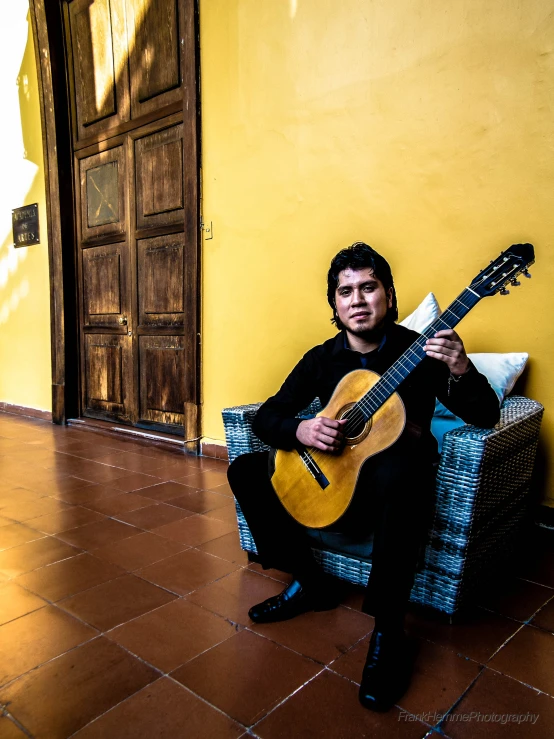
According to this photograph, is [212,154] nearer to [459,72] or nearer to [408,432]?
[459,72]

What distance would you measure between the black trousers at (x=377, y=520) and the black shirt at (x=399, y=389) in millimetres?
117

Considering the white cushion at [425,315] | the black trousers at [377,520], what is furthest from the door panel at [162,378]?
the black trousers at [377,520]

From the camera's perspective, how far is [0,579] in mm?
1793

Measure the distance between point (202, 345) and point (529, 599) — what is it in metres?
2.52

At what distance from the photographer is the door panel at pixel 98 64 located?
4.07m

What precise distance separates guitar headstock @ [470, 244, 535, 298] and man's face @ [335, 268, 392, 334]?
13.6 inches

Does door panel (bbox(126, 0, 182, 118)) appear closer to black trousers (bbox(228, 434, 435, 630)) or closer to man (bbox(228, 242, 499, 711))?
man (bbox(228, 242, 499, 711))

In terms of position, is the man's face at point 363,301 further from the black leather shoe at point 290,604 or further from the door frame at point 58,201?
the door frame at point 58,201

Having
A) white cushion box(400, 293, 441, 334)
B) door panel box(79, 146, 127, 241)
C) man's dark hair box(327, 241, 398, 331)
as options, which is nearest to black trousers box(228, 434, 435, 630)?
man's dark hair box(327, 241, 398, 331)

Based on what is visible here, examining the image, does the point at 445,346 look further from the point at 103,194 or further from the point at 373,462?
the point at 103,194

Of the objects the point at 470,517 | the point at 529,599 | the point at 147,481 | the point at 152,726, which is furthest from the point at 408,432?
the point at 147,481

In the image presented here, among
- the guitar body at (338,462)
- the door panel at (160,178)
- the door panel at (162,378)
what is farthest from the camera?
the door panel at (162,378)

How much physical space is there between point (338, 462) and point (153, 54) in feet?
12.2

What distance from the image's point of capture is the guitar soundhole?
140 cm
